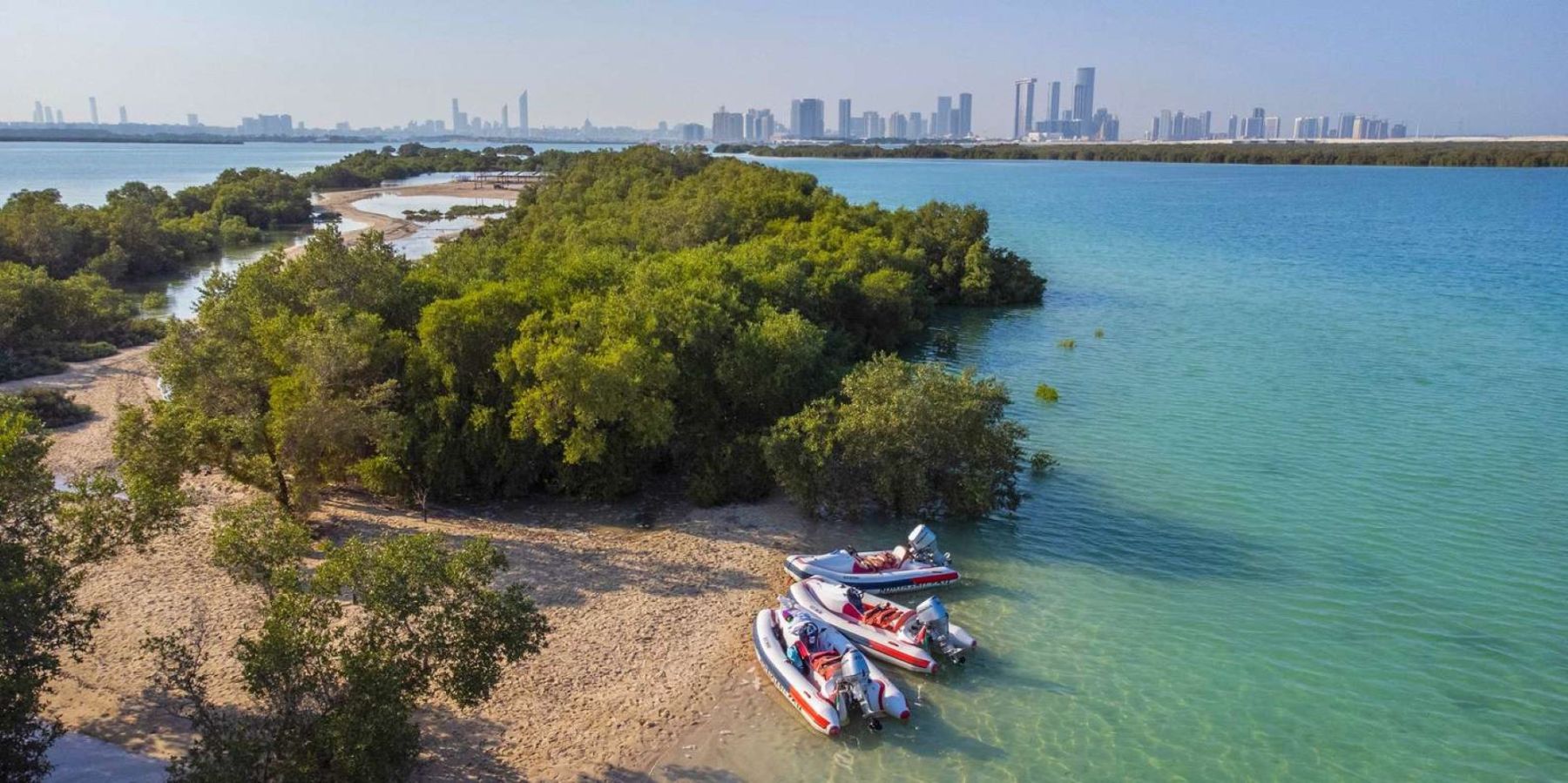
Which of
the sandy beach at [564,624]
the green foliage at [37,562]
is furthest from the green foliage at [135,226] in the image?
Answer: the green foliage at [37,562]

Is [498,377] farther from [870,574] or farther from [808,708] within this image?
[808,708]

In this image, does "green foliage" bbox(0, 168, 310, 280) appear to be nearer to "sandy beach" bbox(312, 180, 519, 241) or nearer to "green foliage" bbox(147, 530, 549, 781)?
"sandy beach" bbox(312, 180, 519, 241)

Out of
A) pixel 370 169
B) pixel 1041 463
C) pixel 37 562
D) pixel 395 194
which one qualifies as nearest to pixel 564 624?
pixel 37 562

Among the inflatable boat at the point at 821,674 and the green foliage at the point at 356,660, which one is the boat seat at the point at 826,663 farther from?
the green foliage at the point at 356,660

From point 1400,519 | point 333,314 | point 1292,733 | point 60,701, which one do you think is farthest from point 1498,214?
point 60,701

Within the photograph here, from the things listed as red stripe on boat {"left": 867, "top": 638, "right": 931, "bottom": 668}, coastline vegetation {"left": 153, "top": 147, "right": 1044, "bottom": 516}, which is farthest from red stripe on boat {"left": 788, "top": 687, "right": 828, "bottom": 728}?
coastline vegetation {"left": 153, "top": 147, "right": 1044, "bottom": 516}

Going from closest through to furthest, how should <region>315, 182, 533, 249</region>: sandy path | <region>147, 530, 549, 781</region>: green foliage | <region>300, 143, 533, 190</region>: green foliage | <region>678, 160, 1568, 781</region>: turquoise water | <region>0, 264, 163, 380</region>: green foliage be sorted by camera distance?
<region>147, 530, 549, 781</region>: green foliage, <region>678, 160, 1568, 781</region>: turquoise water, <region>0, 264, 163, 380</region>: green foliage, <region>315, 182, 533, 249</region>: sandy path, <region>300, 143, 533, 190</region>: green foliage
